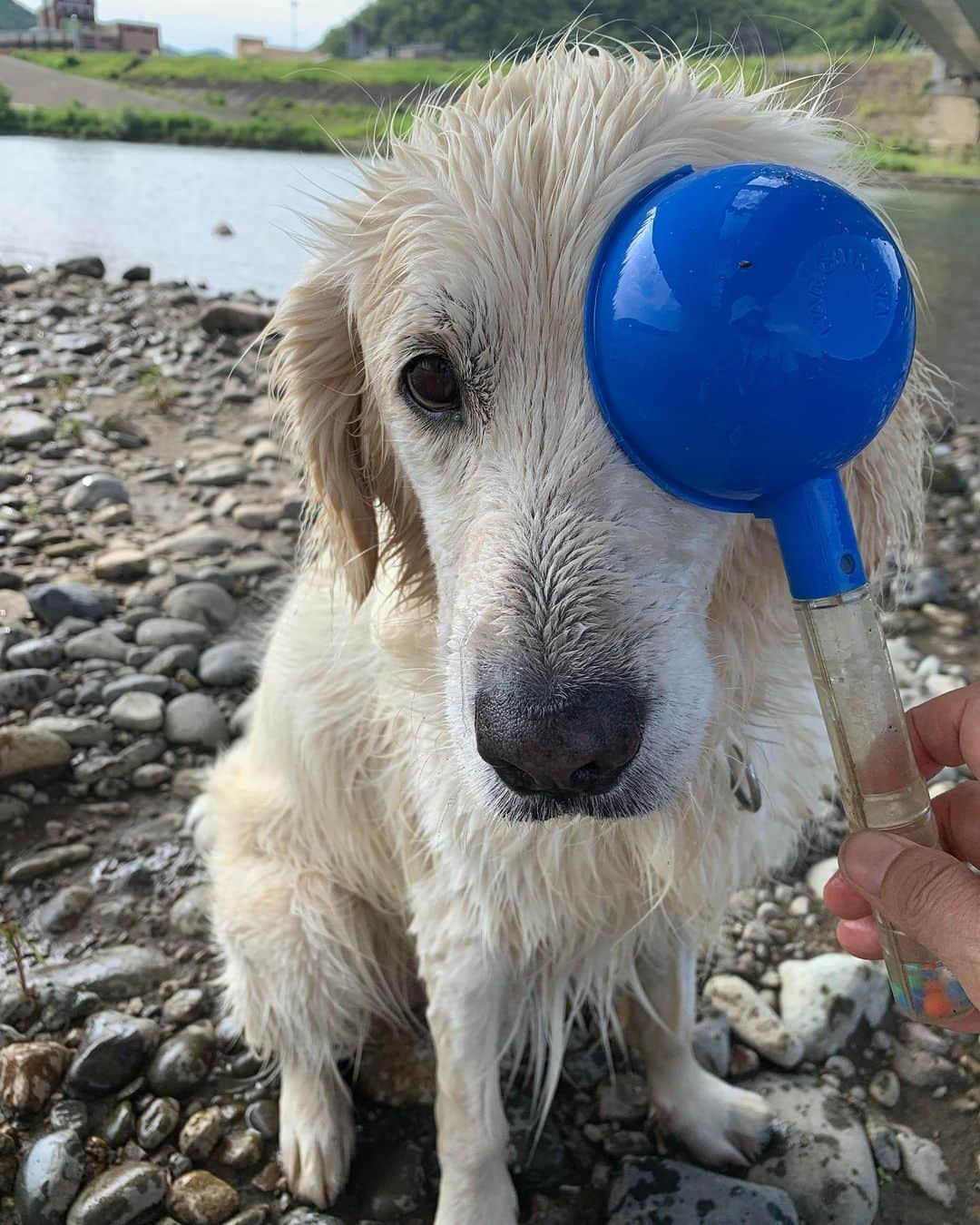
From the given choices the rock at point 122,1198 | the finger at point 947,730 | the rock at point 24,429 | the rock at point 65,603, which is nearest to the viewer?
the finger at point 947,730

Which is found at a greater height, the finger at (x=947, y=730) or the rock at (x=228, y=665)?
the finger at (x=947, y=730)

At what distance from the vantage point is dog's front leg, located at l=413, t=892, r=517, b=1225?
93.6 inches

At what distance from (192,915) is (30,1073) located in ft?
2.44

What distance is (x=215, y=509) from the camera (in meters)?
6.07

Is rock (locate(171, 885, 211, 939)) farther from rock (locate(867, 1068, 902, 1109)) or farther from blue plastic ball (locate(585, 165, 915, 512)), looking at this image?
blue plastic ball (locate(585, 165, 915, 512))

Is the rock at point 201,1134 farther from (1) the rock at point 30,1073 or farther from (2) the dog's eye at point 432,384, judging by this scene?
(2) the dog's eye at point 432,384

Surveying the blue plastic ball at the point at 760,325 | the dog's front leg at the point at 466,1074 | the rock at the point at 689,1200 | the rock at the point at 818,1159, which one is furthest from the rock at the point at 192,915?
the blue plastic ball at the point at 760,325

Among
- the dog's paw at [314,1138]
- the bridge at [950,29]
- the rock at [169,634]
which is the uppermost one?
the bridge at [950,29]

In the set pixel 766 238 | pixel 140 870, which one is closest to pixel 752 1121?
pixel 140 870

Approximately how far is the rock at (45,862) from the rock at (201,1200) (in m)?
1.27

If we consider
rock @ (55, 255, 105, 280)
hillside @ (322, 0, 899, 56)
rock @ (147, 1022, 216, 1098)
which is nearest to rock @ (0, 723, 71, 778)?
rock @ (147, 1022, 216, 1098)

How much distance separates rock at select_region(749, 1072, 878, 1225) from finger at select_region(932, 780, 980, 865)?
103cm

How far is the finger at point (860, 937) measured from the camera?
6.66 ft

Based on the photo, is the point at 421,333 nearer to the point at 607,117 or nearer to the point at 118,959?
the point at 607,117
